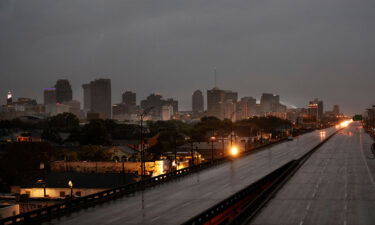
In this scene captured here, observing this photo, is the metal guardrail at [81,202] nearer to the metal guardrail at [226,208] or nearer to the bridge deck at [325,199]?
the metal guardrail at [226,208]

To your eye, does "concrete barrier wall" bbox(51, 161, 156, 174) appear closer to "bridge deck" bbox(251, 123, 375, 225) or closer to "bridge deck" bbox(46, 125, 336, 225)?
"bridge deck" bbox(46, 125, 336, 225)

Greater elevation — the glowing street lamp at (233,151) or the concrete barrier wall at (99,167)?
the glowing street lamp at (233,151)

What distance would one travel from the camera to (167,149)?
10069cm

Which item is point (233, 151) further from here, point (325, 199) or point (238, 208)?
point (238, 208)

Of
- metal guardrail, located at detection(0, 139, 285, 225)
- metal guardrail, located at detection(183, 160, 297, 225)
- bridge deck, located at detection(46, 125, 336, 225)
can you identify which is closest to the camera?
metal guardrail, located at detection(183, 160, 297, 225)

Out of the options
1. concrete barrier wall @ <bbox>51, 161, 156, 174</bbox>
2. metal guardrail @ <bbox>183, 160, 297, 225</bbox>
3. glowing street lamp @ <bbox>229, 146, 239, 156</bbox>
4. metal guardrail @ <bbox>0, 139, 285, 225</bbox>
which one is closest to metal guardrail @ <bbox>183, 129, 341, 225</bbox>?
metal guardrail @ <bbox>183, 160, 297, 225</bbox>

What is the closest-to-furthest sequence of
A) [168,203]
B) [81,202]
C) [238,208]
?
[81,202]
[238,208]
[168,203]

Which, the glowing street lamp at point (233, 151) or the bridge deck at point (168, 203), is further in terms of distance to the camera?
the glowing street lamp at point (233, 151)

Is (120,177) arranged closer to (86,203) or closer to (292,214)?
(86,203)

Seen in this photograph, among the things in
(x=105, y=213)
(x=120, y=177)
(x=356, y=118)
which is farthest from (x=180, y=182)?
(x=356, y=118)

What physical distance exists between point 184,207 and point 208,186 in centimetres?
1021

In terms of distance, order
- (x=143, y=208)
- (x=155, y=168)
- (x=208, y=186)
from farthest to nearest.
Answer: (x=155, y=168), (x=208, y=186), (x=143, y=208)

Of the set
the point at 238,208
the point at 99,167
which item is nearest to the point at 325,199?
the point at 238,208

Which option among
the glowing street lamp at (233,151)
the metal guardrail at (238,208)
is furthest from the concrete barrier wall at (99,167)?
the metal guardrail at (238,208)
